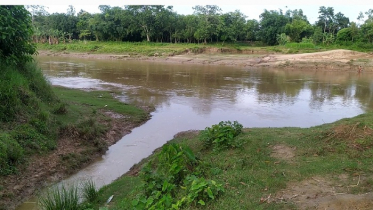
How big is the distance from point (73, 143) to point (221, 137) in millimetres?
4774

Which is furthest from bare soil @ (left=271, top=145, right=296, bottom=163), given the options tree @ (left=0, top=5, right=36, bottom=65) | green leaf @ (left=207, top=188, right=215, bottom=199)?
tree @ (left=0, top=5, right=36, bottom=65)

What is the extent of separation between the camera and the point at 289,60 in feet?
131

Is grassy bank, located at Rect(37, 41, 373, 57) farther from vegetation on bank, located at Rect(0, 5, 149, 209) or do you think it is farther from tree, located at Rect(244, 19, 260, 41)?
vegetation on bank, located at Rect(0, 5, 149, 209)

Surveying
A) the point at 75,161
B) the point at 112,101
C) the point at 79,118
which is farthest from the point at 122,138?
the point at 112,101

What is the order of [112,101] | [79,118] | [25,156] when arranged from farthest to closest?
[112,101] → [79,118] → [25,156]

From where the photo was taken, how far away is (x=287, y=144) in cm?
686

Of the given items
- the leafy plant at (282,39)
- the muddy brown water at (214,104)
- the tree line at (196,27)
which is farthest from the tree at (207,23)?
the muddy brown water at (214,104)

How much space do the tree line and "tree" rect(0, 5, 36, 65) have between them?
148 ft

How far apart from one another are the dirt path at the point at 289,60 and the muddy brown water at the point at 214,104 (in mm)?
8357

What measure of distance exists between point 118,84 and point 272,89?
11.6 metres

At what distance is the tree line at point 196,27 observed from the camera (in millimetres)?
54750

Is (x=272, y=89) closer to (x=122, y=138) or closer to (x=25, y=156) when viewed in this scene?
(x=122, y=138)

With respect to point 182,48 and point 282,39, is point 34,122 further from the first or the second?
point 282,39

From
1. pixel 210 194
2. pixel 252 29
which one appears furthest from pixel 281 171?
pixel 252 29
